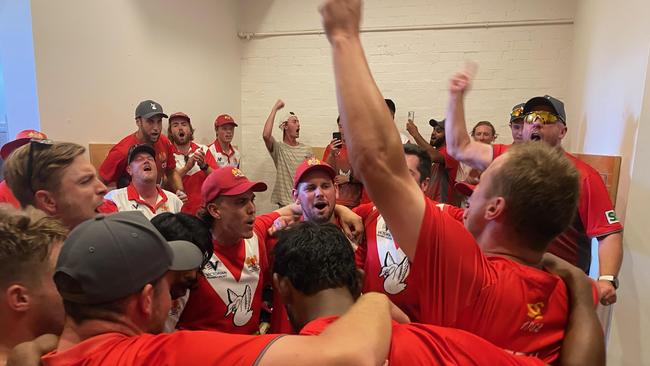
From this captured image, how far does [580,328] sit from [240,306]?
1.34 metres

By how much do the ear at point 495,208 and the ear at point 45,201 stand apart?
69.7 inches

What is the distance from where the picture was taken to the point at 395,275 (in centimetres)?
187

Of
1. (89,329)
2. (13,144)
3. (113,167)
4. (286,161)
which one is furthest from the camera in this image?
(286,161)

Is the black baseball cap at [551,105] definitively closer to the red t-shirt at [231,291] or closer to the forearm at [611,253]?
the forearm at [611,253]

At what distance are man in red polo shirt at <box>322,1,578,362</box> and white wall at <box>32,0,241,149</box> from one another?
357 centimetres

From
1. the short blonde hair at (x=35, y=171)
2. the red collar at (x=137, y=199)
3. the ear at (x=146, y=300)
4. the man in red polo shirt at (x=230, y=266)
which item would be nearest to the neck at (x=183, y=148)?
the red collar at (x=137, y=199)

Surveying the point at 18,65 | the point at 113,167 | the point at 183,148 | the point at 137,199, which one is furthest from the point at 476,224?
the point at 183,148

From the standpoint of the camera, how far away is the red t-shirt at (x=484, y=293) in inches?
32.4

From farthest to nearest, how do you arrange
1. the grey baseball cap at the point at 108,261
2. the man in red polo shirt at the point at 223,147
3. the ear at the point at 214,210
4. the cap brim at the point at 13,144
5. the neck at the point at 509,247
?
the man in red polo shirt at the point at 223,147, the cap brim at the point at 13,144, the ear at the point at 214,210, the neck at the point at 509,247, the grey baseball cap at the point at 108,261

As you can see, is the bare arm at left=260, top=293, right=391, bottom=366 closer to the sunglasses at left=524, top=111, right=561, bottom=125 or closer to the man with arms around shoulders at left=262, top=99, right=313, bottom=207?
the sunglasses at left=524, top=111, right=561, bottom=125

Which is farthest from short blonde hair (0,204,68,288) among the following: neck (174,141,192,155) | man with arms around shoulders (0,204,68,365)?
neck (174,141,192,155)

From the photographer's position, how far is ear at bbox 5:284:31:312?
107 cm

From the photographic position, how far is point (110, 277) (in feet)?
2.92

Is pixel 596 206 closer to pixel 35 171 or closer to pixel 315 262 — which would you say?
pixel 315 262
